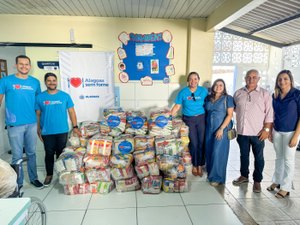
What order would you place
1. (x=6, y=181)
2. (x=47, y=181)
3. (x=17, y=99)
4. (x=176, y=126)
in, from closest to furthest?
(x=6, y=181) < (x=17, y=99) < (x=47, y=181) < (x=176, y=126)

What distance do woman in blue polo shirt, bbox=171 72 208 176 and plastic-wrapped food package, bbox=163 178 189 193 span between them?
52 cm

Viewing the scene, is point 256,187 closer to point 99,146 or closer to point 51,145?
point 99,146

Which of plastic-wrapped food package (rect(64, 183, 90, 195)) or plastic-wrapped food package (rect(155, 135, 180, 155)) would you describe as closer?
plastic-wrapped food package (rect(64, 183, 90, 195))

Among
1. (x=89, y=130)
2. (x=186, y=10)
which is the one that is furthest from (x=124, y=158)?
(x=186, y=10)

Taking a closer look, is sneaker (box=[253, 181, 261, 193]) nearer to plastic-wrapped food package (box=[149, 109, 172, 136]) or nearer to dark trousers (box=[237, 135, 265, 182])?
dark trousers (box=[237, 135, 265, 182])

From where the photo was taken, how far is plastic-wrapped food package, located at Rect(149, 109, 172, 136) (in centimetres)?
274

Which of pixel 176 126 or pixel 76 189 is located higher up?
pixel 176 126

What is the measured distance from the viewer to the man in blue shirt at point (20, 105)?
2377mm

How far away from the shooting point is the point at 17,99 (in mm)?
2402

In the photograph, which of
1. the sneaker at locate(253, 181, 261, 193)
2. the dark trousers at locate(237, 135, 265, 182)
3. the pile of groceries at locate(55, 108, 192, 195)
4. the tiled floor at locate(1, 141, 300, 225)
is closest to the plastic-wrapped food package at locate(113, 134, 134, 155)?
the pile of groceries at locate(55, 108, 192, 195)

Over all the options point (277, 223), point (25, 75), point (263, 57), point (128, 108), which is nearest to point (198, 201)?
point (277, 223)

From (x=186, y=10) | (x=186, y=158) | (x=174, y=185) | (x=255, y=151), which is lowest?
(x=174, y=185)

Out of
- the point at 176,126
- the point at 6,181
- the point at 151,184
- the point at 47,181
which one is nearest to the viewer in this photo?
the point at 6,181

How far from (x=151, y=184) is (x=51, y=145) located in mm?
1335
